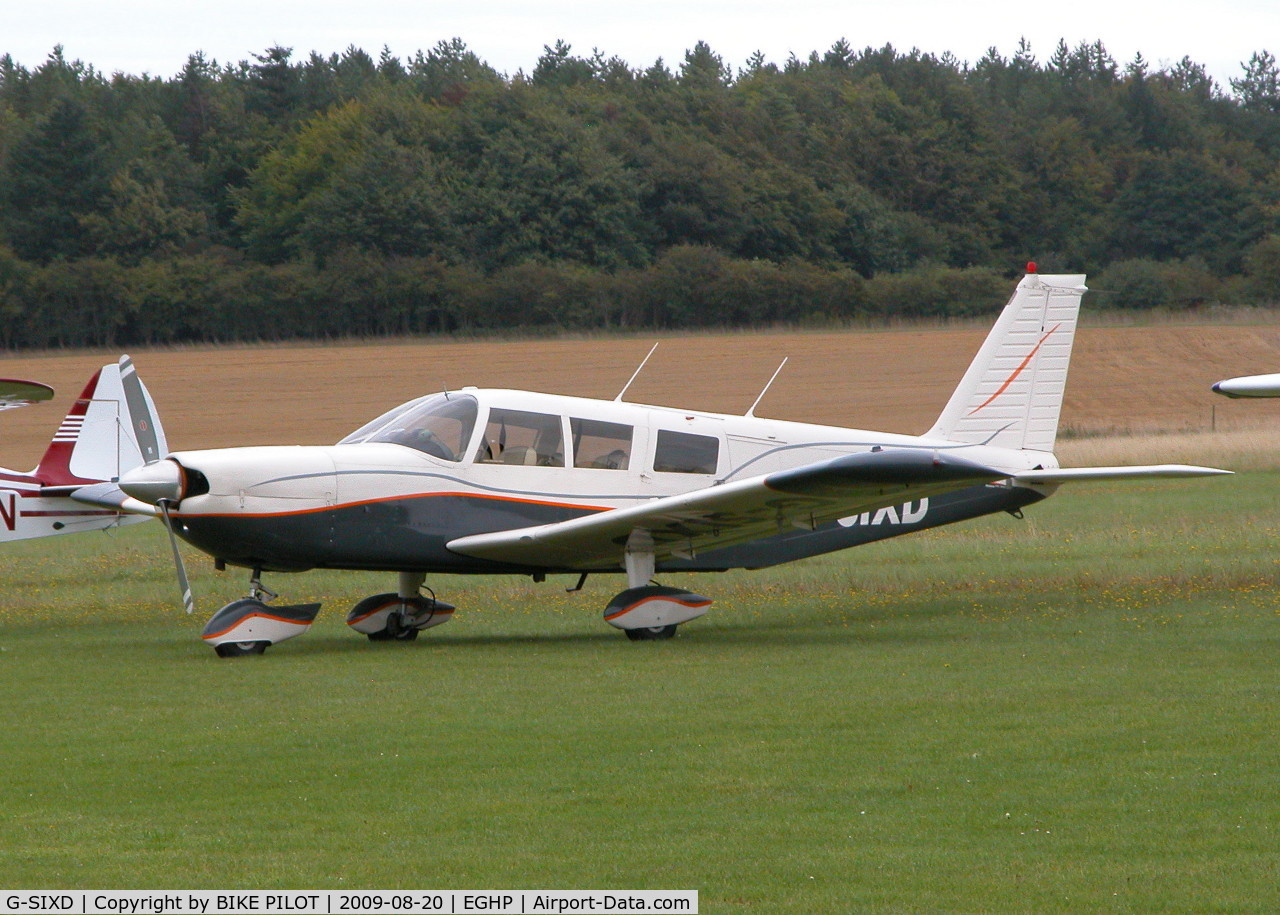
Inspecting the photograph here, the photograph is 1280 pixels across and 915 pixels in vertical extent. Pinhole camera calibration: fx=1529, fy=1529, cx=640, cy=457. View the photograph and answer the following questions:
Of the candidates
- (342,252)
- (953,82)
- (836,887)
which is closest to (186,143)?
(342,252)

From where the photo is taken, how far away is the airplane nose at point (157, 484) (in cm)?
1146

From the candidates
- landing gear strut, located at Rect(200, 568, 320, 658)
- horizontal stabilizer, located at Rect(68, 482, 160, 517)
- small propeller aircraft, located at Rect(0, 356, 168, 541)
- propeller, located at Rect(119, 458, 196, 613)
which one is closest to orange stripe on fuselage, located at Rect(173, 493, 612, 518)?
propeller, located at Rect(119, 458, 196, 613)

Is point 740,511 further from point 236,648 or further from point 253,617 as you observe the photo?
point 236,648

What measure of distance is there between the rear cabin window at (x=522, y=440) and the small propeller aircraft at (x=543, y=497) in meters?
0.01

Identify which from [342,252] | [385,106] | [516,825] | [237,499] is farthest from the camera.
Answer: [385,106]

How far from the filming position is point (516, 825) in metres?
6.30

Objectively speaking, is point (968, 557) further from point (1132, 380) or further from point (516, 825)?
point (1132, 380)

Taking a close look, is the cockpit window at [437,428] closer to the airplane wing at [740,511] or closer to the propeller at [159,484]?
the airplane wing at [740,511]

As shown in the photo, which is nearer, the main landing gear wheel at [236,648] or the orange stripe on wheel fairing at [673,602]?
the main landing gear wheel at [236,648]

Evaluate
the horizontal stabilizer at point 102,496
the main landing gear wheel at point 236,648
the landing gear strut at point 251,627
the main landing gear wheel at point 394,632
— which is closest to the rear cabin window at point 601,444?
the main landing gear wheel at point 394,632

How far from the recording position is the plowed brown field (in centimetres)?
4341

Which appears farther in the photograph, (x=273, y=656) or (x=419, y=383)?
(x=419, y=383)

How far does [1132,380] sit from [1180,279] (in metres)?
23.3

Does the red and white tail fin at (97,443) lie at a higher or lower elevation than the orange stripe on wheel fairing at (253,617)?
higher
